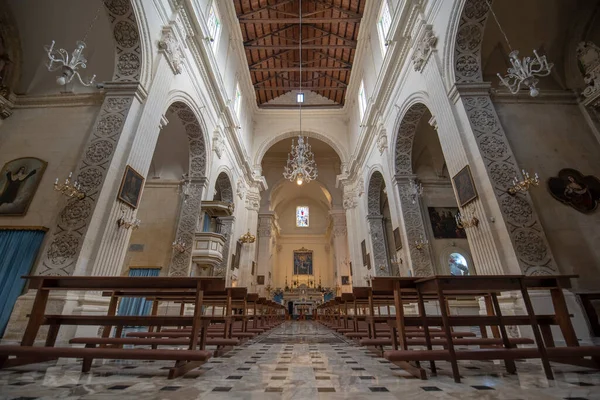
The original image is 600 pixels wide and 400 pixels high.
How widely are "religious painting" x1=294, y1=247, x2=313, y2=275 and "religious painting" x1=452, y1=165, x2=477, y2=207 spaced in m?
19.3

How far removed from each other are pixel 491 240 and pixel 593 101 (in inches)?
156

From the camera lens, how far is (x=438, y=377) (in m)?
2.28

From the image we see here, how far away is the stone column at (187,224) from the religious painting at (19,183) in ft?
12.3

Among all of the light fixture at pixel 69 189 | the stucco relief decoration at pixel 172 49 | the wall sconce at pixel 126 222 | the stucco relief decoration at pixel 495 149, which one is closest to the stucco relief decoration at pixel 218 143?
the stucco relief decoration at pixel 172 49

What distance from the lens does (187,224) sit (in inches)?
344

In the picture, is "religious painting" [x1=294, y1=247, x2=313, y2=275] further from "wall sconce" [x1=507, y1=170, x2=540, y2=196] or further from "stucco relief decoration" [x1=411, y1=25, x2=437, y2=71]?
"wall sconce" [x1=507, y1=170, x2=540, y2=196]

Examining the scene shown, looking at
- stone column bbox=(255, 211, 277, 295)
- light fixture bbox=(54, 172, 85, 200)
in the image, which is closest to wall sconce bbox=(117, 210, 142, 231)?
light fixture bbox=(54, 172, 85, 200)

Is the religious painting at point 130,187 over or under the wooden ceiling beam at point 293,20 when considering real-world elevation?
under

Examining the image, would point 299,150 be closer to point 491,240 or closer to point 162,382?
point 491,240

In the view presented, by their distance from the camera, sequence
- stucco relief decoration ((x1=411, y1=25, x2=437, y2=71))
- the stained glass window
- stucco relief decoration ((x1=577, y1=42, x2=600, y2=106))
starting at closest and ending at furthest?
1. stucco relief decoration ((x1=577, y1=42, x2=600, y2=106))
2. stucco relief decoration ((x1=411, y1=25, x2=437, y2=71))
3. the stained glass window

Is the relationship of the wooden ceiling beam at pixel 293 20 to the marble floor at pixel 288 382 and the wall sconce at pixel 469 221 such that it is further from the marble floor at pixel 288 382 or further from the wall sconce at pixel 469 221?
the marble floor at pixel 288 382

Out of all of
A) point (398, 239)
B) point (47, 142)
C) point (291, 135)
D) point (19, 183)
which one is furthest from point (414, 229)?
point (291, 135)

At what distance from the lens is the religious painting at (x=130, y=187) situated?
4.96 meters

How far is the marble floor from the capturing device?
1835mm
